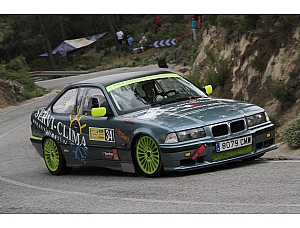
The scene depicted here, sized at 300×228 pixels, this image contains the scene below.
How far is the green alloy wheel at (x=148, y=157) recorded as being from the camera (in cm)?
942

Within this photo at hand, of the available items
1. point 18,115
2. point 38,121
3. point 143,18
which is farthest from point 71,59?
point 38,121

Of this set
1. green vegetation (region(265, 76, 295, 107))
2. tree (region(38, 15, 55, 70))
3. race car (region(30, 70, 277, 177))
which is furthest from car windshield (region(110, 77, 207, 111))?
tree (region(38, 15, 55, 70))

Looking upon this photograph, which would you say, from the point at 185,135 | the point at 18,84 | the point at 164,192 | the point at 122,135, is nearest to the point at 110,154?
the point at 122,135

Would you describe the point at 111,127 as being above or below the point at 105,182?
above

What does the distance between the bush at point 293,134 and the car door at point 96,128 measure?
3.32m

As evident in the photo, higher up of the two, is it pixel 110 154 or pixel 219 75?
pixel 110 154

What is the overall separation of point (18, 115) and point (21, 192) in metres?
16.6

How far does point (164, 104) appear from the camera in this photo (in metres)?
10.5

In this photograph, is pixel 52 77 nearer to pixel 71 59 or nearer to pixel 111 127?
pixel 71 59

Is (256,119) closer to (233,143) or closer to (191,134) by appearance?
(233,143)

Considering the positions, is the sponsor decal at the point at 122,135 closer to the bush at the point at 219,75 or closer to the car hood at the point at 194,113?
the car hood at the point at 194,113

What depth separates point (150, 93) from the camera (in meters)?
10.8

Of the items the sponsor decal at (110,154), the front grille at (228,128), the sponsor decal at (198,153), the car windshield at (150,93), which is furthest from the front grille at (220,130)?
the sponsor decal at (110,154)

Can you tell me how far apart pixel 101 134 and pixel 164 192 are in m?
2.47
